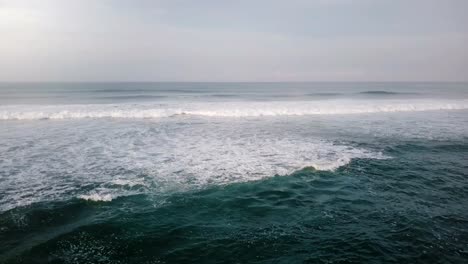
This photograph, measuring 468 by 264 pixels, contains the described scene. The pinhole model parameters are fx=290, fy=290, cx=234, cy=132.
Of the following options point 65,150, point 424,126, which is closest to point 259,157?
point 65,150

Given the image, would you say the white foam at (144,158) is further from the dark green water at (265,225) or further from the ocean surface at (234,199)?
the dark green water at (265,225)

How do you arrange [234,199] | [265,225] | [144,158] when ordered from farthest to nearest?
[144,158] < [234,199] < [265,225]

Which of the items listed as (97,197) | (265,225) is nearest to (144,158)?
(97,197)

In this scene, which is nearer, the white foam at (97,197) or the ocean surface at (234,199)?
the ocean surface at (234,199)

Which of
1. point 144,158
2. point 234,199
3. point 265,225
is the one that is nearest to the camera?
point 265,225

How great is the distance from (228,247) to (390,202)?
5036 mm

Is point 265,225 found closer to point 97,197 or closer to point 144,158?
point 97,197

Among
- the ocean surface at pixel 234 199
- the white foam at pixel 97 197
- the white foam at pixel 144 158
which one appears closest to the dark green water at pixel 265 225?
the ocean surface at pixel 234 199

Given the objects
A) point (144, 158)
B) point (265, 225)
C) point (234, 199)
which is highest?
point (144, 158)

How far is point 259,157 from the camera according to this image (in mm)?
12727

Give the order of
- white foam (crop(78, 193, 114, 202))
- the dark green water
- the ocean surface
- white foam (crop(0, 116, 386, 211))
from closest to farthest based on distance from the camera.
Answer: the dark green water
the ocean surface
white foam (crop(78, 193, 114, 202))
white foam (crop(0, 116, 386, 211))

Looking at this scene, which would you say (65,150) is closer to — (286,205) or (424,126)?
(286,205)

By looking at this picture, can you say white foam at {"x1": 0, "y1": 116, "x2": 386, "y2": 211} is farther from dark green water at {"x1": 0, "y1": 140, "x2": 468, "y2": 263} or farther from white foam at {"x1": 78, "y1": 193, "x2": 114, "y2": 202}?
dark green water at {"x1": 0, "y1": 140, "x2": 468, "y2": 263}

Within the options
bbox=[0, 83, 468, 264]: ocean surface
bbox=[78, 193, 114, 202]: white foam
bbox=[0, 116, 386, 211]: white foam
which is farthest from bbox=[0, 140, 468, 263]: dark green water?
bbox=[0, 116, 386, 211]: white foam
